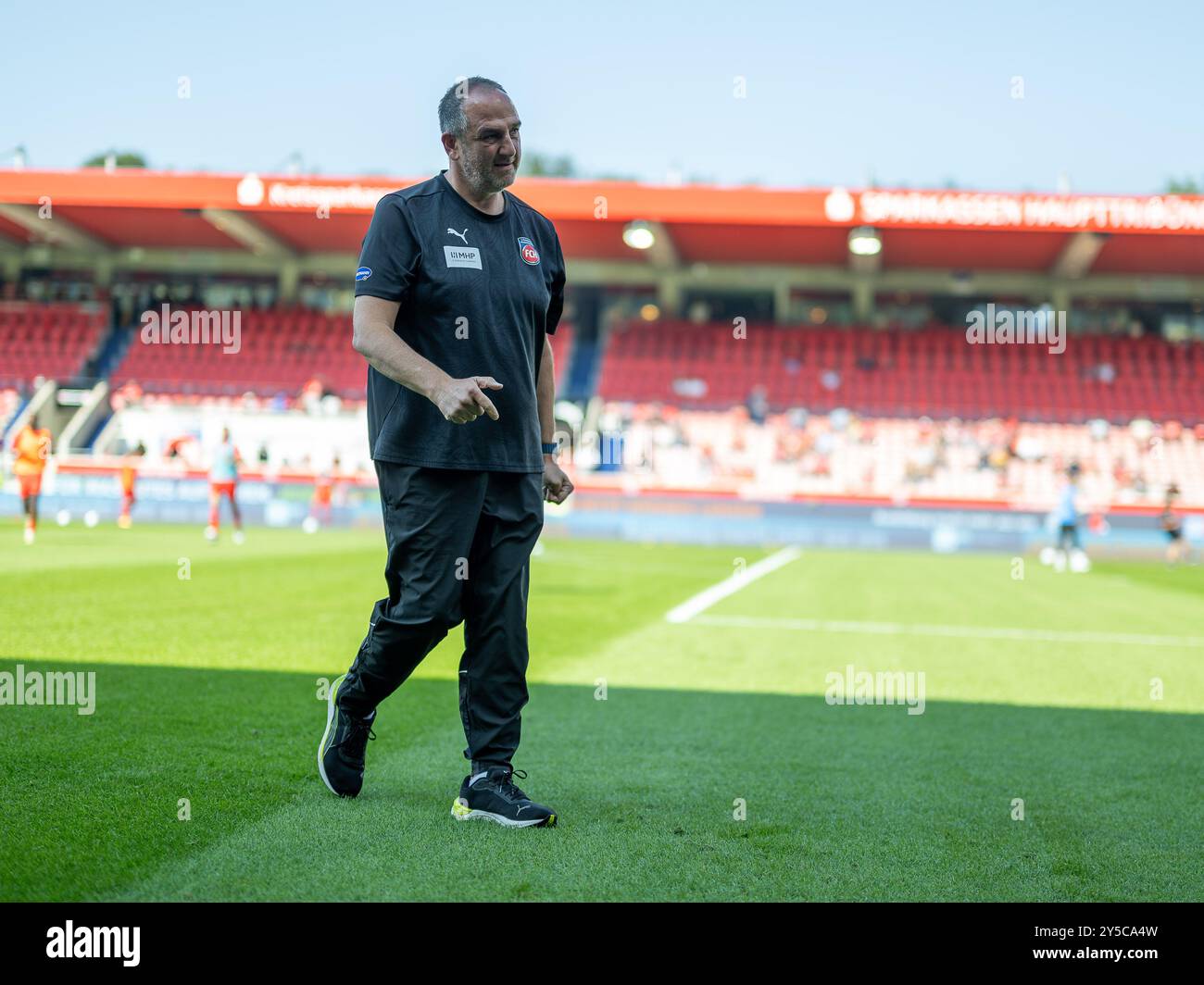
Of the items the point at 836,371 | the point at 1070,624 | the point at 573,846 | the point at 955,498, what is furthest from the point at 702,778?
the point at 836,371

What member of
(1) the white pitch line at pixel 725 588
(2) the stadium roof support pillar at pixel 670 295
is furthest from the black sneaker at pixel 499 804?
(2) the stadium roof support pillar at pixel 670 295

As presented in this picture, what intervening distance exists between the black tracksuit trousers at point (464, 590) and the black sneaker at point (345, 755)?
5 cm

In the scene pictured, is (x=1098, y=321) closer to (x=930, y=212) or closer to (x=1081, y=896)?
(x=930, y=212)

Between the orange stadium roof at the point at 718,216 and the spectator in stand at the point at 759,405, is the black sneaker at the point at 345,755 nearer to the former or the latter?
the orange stadium roof at the point at 718,216

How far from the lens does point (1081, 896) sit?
11.1ft

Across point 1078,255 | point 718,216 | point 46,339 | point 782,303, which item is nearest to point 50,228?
point 46,339

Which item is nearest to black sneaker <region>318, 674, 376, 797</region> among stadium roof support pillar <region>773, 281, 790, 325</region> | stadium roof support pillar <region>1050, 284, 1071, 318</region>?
stadium roof support pillar <region>773, 281, 790, 325</region>

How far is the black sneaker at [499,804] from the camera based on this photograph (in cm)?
396

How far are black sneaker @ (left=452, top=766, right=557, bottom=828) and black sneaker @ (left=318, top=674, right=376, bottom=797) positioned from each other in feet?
1.20

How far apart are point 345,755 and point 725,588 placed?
12450 mm

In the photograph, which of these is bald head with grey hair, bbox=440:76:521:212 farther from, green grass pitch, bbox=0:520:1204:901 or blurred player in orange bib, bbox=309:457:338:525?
blurred player in orange bib, bbox=309:457:338:525

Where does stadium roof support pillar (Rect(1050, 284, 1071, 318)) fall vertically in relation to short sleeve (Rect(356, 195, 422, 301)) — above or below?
above

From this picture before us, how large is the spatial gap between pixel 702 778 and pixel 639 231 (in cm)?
3169

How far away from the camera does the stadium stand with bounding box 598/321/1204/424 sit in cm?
3738
